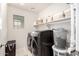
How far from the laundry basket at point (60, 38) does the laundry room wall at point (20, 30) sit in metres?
0.40

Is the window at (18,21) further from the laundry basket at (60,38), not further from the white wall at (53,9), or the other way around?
the laundry basket at (60,38)

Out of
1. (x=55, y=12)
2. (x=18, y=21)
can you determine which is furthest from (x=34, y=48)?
(x=55, y=12)

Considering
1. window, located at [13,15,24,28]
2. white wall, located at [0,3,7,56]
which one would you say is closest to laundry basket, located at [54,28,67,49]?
window, located at [13,15,24,28]

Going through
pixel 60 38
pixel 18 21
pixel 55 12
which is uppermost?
pixel 55 12

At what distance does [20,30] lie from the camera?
4.60 ft

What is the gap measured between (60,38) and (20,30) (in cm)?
63

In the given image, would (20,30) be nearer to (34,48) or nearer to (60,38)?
(34,48)

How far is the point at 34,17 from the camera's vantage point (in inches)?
55.3

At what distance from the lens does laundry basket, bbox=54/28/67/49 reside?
1.33m

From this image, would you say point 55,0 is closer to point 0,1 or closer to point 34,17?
point 34,17

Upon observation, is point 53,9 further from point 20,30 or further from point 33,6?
point 20,30

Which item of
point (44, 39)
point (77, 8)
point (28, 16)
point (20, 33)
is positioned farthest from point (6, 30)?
point (77, 8)

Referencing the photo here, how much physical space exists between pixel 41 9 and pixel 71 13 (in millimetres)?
449

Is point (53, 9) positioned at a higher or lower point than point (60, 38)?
higher
